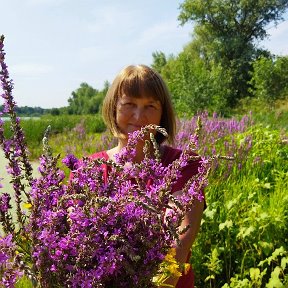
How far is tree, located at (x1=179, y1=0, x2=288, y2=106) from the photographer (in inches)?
1518

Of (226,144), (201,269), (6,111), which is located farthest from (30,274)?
(226,144)

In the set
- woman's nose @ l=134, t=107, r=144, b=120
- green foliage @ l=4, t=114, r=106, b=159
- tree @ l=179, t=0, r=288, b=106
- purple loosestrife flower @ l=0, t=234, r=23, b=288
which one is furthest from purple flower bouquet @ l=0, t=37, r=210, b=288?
tree @ l=179, t=0, r=288, b=106

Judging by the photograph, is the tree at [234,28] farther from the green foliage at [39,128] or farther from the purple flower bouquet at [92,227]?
the purple flower bouquet at [92,227]

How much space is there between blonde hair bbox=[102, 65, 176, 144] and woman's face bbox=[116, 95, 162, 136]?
25 millimetres

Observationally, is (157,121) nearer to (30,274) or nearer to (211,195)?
(30,274)

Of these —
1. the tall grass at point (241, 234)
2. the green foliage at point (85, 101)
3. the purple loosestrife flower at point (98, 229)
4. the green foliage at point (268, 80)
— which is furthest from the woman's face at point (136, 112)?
the green foliage at point (85, 101)

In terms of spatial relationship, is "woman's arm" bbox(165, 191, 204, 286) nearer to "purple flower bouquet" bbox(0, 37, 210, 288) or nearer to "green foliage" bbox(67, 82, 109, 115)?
"purple flower bouquet" bbox(0, 37, 210, 288)

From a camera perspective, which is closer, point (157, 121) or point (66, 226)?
point (66, 226)

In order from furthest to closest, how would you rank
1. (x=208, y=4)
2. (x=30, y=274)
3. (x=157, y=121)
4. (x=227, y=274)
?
1. (x=208, y=4)
2. (x=227, y=274)
3. (x=157, y=121)
4. (x=30, y=274)

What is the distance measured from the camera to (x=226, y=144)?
5.70 metres

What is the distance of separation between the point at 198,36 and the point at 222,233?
4184cm

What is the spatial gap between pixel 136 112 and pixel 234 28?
40569mm

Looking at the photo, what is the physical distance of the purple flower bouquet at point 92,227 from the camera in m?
0.78

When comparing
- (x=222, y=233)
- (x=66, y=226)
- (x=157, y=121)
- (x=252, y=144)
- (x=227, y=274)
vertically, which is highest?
(x=157, y=121)
